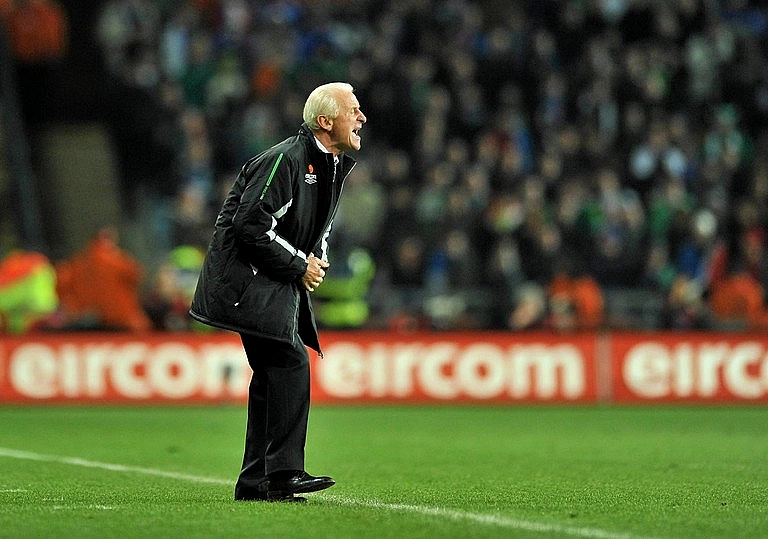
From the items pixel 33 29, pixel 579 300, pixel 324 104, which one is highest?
pixel 33 29

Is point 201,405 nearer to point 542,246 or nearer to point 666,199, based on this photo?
point 542,246

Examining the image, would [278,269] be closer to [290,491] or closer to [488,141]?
[290,491]

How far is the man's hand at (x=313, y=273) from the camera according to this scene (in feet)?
27.9

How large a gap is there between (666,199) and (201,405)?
7071 mm

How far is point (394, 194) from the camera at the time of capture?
2294 centimetres

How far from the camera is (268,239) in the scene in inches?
326

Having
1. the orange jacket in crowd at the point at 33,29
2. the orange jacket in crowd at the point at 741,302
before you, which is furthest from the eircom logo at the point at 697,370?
the orange jacket in crowd at the point at 33,29

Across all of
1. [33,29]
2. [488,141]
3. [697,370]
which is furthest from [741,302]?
[33,29]

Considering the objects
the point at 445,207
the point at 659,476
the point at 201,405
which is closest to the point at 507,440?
the point at 659,476

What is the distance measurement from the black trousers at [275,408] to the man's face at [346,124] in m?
1.04

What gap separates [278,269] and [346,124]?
81cm

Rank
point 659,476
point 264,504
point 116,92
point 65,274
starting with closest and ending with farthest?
point 264,504 → point 659,476 → point 65,274 → point 116,92

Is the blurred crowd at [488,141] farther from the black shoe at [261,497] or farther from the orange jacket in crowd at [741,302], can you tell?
the black shoe at [261,497]

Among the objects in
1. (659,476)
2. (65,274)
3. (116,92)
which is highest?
(116,92)
